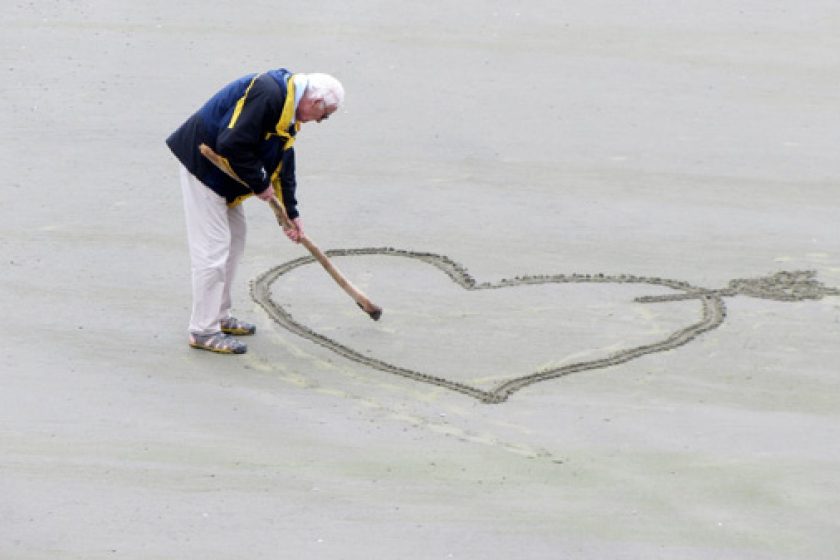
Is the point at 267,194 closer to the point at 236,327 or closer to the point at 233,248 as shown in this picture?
the point at 233,248

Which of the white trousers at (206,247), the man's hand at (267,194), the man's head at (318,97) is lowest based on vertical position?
the white trousers at (206,247)

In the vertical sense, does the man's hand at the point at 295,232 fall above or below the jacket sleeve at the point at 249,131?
below

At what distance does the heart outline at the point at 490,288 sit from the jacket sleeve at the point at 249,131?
1107 millimetres

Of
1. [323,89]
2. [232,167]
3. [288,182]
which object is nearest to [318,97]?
[323,89]

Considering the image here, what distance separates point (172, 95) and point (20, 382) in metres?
4.46

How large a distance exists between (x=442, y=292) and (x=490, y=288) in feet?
0.94

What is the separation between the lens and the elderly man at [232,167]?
851 centimetres

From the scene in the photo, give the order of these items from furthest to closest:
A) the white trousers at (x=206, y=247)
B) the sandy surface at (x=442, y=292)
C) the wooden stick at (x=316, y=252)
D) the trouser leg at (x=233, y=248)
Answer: the trouser leg at (x=233, y=248)
the white trousers at (x=206, y=247)
the wooden stick at (x=316, y=252)
the sandy surface at (x=442, y=292)

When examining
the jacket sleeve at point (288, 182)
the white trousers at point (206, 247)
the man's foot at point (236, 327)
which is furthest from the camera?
the man's foot at point (236, 327)

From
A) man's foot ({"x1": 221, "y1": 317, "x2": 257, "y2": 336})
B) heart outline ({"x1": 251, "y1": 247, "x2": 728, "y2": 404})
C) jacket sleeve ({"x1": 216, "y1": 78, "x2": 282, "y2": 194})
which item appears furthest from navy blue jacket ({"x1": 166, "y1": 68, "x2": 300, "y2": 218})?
heart outline ({"x1": 251, "y1": 247, "x2": 728, "y2": 404})

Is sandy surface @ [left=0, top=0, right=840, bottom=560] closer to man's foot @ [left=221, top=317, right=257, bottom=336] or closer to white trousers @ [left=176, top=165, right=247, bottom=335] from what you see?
man's foot @ [left=221, top=317, right=257, bottom=336]

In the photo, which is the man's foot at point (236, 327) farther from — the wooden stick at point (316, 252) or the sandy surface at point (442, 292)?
the wooden stick at point (316, 252)

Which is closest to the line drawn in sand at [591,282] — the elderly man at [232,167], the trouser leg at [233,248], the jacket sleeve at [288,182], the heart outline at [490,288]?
the heart outline at [490,288]

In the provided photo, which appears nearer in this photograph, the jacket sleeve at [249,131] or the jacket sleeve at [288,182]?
the jacket sleeve at [249,131]
